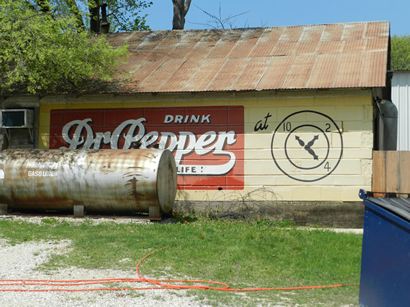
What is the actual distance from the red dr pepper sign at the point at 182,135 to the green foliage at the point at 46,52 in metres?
1.01

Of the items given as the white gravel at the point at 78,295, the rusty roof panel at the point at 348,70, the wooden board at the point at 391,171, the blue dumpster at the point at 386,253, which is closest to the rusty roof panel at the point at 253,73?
the rusty roof panel at the point at 348,70

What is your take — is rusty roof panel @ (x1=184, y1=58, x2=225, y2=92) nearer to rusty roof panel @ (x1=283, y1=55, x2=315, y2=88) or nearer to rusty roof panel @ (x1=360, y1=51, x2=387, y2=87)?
rusty roof panel @ (x1=283, y1=55, x2=315, y2=88)

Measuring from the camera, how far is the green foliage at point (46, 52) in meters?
13.1

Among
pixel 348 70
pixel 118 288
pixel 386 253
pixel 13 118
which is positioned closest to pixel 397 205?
A: pixel 386 253

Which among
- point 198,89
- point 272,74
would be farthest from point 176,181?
point 272,74

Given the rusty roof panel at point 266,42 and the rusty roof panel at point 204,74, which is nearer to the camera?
the rusty roof panel at point 204,74

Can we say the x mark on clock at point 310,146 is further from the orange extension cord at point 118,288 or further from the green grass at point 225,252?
the orange extension cord at point 118,288

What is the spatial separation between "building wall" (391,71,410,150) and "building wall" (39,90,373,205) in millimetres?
12117

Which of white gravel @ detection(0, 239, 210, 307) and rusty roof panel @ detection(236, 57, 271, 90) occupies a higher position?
rusty roof panel @ detection(236, 57, 271, 90)

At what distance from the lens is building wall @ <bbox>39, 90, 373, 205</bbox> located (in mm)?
12906

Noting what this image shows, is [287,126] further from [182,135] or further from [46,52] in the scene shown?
[46,52]

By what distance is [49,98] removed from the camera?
14836 millimetres

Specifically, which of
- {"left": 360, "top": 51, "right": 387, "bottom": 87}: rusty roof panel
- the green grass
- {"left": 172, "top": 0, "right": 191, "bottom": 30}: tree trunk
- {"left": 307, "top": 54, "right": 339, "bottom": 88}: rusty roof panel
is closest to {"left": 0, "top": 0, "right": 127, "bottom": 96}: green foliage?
the green grass

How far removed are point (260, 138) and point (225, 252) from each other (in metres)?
4.81
